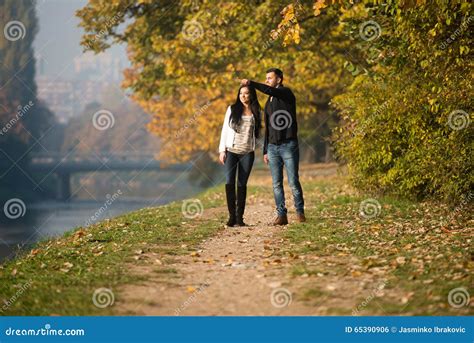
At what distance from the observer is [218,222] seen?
14.1 meters

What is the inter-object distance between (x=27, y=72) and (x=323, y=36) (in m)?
38.4

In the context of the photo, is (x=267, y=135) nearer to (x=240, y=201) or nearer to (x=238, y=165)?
(x=238, y=165)

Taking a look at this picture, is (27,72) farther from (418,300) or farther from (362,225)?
(418,300)

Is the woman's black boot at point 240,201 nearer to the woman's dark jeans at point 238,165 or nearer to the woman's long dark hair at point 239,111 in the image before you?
the woman's dark jeans at point 238,165

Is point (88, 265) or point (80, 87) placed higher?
point (80, 87)

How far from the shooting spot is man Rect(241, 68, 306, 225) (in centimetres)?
1194

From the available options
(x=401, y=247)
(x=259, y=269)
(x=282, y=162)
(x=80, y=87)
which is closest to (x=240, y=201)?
(x=282, y=162)

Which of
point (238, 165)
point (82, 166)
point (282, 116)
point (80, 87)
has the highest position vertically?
point (80, 87)

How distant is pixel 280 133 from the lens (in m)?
12.1

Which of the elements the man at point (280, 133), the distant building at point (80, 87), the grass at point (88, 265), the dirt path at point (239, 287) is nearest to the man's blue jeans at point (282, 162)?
the man at point (280, 133)

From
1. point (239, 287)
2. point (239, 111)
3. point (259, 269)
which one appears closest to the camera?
point (239, 287)

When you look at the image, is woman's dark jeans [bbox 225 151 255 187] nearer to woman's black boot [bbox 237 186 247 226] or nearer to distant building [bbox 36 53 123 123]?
woman's black boot [bbox 237 186 247 226]

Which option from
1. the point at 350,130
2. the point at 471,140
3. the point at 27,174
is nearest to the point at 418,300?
the point at 471,140

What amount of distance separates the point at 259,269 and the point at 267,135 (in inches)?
157
